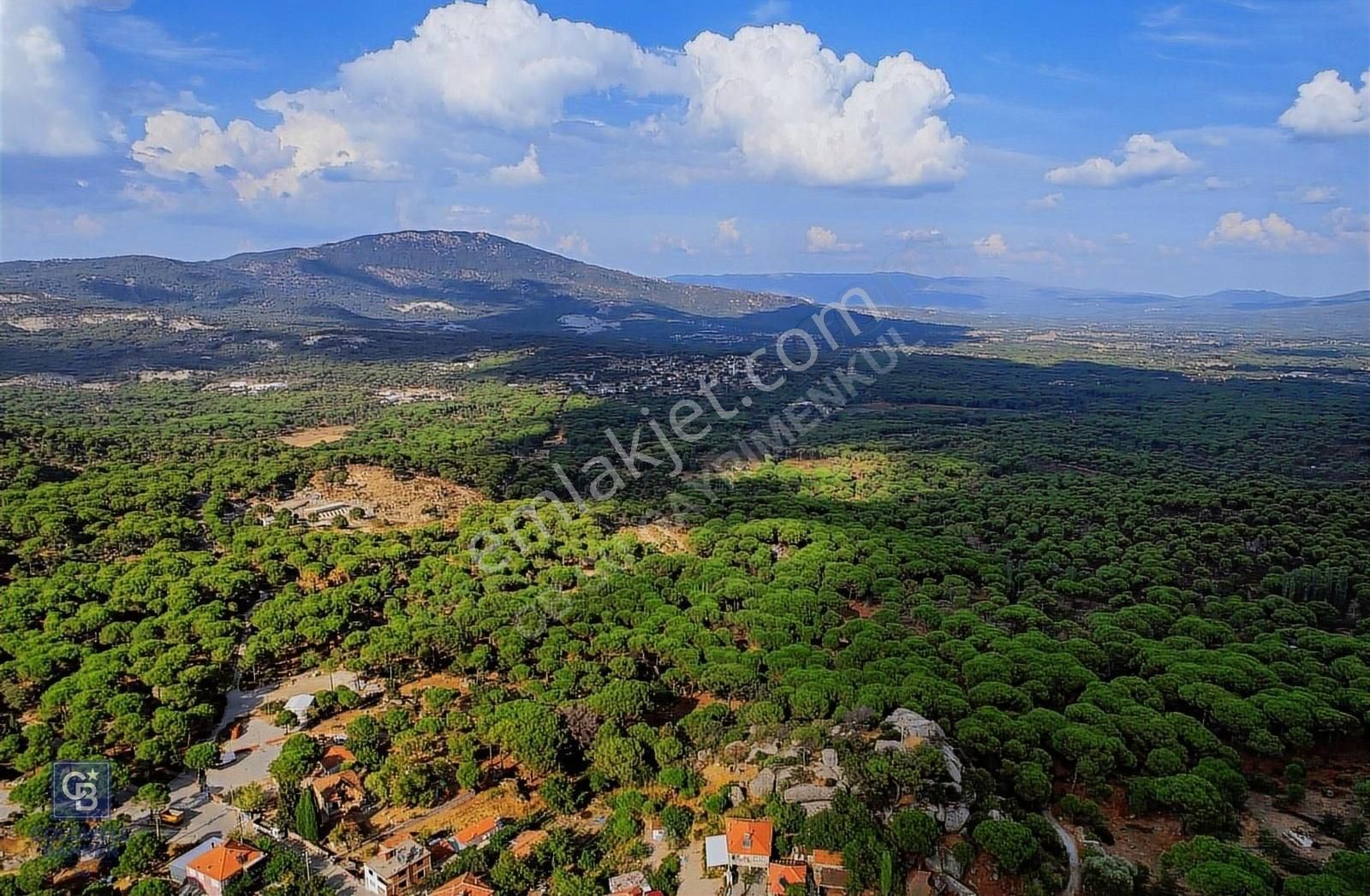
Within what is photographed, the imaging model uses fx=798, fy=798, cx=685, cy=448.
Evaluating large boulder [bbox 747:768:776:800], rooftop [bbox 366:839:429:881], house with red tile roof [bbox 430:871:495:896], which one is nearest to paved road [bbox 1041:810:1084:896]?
large boulder [bbox 747:768:776:800]

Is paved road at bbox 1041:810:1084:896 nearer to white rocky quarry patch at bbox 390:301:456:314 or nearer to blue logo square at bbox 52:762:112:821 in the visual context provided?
blue logo square at bbox 52:762:112:821

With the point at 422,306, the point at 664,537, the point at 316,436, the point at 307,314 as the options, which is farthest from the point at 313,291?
the point at 664,537

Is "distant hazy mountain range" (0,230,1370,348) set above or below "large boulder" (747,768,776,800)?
above

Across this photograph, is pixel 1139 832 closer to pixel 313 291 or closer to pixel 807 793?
pixel 807 793

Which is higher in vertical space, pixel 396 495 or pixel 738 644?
pixel 396 495

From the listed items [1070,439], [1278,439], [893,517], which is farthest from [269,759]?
[1278,439]

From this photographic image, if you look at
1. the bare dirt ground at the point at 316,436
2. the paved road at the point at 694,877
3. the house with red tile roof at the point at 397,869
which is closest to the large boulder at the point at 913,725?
the paved road at the point at 694,877
